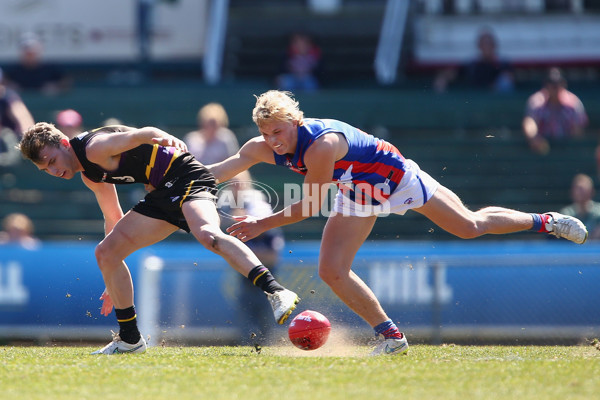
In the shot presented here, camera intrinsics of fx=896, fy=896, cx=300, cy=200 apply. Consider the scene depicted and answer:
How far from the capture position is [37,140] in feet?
20.7

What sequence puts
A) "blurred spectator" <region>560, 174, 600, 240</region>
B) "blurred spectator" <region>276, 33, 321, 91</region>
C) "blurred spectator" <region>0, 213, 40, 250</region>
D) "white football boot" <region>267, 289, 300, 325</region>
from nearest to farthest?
"white football boot" <region>267, 289, 300, 325</region>
"blurred spectator" <region>560, 174, 600, 240</region>
"blurred spectator" <region>0, 213, 40, 250</region>
"blurred spectator" <region>276, 33, 321, 91</region>

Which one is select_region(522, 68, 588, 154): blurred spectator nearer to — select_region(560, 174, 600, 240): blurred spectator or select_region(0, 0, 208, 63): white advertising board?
select_region(560, 174, 600, 240): blurred spectator

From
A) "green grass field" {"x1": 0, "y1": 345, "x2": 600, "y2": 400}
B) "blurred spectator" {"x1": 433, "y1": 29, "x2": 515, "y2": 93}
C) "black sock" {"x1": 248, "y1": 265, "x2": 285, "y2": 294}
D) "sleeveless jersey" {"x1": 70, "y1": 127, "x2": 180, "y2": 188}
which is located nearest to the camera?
"green grass field" {"x1": 0, "y1": 345, "x2": 600, "y2": 400}

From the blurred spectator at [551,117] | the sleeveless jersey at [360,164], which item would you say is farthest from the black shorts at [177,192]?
the blurred spectator at [551,117]

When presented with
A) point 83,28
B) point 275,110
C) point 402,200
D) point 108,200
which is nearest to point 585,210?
point 402,200

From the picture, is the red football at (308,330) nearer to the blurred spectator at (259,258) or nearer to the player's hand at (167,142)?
the blurred spectator at (259,258)

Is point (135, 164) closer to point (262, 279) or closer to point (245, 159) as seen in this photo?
point (245, 159)

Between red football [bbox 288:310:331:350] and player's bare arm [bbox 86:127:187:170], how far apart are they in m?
1.55

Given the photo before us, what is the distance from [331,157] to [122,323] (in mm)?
2027

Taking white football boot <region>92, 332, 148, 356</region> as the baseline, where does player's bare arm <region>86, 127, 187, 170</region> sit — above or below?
above

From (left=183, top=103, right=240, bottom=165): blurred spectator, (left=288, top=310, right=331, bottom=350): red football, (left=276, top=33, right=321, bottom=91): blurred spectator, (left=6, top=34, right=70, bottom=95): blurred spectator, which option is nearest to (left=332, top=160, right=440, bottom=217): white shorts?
(left=288, top=310, right=331, bottom=350): red football

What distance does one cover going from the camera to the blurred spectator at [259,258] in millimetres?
8469

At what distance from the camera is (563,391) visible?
16.4 feet

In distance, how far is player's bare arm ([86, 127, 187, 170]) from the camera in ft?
20.4
